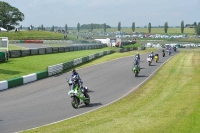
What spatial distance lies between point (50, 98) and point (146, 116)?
7939 millimetres

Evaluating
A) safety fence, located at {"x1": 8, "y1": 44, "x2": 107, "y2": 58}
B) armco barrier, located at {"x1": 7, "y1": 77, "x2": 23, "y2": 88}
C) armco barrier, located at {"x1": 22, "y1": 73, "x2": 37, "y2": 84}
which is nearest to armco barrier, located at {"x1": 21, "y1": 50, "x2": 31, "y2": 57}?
safety fence, located at {"x1": 8, "y1": 44, "x2": 107, "y2": 58}

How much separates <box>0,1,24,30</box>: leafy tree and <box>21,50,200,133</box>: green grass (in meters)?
94.7

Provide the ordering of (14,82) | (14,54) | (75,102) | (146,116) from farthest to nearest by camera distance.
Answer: (14,54), (14,82), (75,102), (146,116)

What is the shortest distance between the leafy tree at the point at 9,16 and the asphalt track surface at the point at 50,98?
83.5 meters

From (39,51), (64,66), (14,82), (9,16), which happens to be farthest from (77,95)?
(9,16)

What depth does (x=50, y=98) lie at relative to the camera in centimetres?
2162

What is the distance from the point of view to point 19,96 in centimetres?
2247

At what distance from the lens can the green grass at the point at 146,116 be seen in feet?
44.3

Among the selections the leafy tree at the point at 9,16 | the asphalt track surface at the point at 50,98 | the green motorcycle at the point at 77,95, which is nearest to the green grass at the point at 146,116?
the asphalt track surface at the point at 50,98

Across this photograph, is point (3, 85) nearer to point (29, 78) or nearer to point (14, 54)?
point (29, 78)

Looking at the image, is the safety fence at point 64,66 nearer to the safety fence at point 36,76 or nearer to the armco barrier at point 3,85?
the safety fence at point 36,76

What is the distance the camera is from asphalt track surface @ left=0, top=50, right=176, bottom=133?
1589 centimetres

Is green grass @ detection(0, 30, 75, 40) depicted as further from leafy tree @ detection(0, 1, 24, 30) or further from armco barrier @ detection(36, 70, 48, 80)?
armco barrier @ detection(36, 70, 48, 80)

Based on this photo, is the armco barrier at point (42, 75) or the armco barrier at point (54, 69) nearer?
the armco barrier at point (42, 75)
